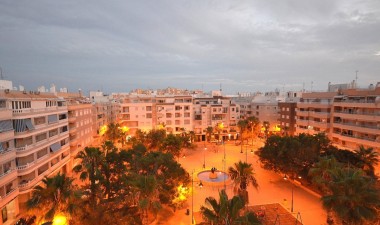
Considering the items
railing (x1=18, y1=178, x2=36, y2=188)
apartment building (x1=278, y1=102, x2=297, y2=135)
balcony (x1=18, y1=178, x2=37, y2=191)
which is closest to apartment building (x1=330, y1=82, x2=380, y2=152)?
apartment building (x1=278, y1=102, x2=297, y2=135)

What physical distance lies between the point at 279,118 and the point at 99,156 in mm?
68178

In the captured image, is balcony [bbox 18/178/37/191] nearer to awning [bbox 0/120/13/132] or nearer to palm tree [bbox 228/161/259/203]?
awning [bbox 0/120/13/132]

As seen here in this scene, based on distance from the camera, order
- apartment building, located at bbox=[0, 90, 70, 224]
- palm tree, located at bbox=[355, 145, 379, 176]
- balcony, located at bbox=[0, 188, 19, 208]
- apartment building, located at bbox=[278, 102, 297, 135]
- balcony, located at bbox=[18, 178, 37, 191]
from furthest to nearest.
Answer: apartment building, located at bbox=[278, 102, 297, 135] < palm tree, located at bbox=[355, 145, 379, 176] < balcony, located at bbox=[18, 178, 37, 191] < apartment building, located at bbox=[0, 90, 70, 224] < balcony, located at bbox=[0, 188, 19, 208]

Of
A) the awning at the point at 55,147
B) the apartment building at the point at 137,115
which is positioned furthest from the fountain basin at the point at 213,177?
the apartment building at the point at 137,115

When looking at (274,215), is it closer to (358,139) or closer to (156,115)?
(358,139)

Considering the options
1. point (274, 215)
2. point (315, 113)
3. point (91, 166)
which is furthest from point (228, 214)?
point (315, 113)

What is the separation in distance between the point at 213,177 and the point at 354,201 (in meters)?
28.4

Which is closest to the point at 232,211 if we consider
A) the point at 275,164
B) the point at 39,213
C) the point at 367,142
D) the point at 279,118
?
the point at 39,213

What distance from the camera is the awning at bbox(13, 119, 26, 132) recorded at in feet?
104

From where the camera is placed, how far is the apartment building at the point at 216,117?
8456 cm

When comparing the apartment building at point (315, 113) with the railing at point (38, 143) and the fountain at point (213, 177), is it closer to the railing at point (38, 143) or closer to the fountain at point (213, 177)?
the fountain at point (213, 177)

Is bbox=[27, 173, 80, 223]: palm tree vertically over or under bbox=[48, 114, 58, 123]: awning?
under

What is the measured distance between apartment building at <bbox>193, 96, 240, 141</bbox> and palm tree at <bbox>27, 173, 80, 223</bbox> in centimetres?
6453

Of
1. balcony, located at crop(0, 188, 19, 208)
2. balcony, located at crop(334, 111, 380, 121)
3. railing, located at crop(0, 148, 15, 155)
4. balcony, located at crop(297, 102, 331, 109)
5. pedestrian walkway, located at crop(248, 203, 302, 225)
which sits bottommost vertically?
pedestrian walkway, located at crop(248, 203, 302, 225)
